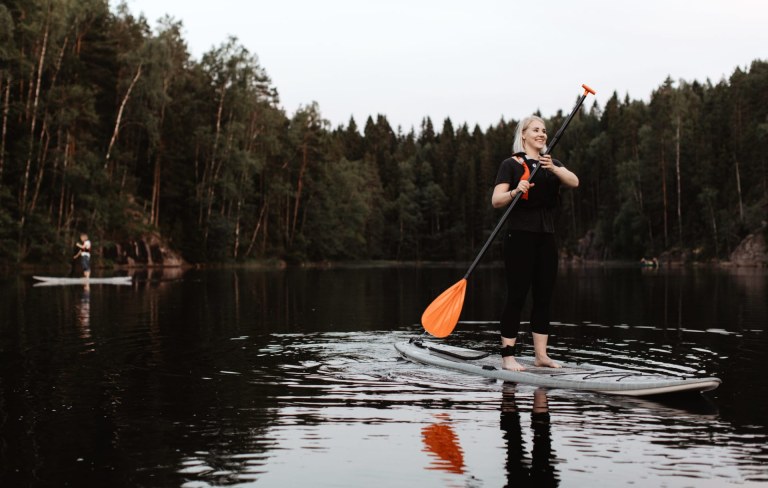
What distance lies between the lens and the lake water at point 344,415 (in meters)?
4.77

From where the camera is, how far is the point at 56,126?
147 ft

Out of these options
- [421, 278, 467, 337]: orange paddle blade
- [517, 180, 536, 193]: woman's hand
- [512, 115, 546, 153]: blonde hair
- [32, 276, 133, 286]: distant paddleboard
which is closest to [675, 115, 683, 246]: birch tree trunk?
[32, 276, 133, 286]: distant paddleboard

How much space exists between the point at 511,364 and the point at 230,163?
57681 mm

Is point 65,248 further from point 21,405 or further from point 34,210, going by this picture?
point 21,405

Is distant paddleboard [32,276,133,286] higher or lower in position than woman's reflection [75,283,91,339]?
higher

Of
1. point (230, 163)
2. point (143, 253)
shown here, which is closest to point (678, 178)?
point (230, 163)

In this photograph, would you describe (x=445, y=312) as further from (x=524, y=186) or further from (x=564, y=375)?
(x=524, y=186)

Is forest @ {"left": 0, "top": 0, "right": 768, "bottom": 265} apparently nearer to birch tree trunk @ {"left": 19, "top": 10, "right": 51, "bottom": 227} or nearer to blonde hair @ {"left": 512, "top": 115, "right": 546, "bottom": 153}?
birch tree trunk @ {"left": 19, "top": 10, "right": 51, "bottom": 227}

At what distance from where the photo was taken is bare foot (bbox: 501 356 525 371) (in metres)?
8.31

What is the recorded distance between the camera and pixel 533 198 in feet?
27.8

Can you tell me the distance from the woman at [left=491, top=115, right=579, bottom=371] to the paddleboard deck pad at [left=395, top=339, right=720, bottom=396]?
0.23m

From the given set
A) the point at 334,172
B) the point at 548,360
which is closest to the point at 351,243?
the point at 334,172

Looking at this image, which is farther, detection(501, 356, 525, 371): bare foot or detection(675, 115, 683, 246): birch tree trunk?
detection(675, 115, 683, 246): birch tree trunk

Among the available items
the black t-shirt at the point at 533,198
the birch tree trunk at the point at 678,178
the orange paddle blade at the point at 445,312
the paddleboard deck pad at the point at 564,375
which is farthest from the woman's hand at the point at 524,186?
the birch tree trunk at the point at 678,178
